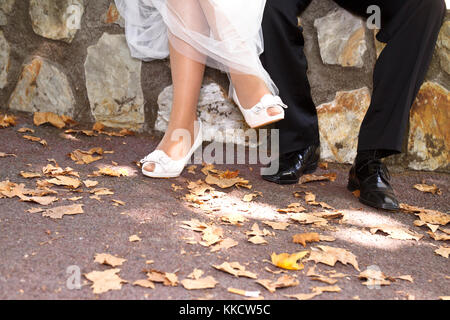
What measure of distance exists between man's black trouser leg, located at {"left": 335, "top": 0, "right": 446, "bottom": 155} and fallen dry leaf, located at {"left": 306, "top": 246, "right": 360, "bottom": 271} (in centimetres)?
64

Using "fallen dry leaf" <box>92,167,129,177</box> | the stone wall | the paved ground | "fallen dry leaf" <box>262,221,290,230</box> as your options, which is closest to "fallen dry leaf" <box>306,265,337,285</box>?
the paved ground

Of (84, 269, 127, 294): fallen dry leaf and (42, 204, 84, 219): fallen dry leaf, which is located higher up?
(42, 204, 84, 219): fallen dry leaf

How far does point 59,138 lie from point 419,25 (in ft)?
5.99

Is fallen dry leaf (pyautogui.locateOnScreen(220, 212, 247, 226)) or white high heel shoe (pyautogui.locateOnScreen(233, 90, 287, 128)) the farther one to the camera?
white high heel shoe (pyautogui.locateOnScreen(233, 90, 287, 128))

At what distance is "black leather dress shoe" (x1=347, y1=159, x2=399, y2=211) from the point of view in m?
2.02

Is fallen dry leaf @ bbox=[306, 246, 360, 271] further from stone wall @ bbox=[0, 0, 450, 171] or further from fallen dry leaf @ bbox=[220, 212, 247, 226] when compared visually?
stone wall @ bbox=[0, 0, 450, 171]

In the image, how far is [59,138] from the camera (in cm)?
256

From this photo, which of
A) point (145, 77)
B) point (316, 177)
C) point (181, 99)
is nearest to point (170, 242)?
point (181, 99)

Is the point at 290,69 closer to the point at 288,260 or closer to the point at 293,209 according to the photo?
the point at 293,209

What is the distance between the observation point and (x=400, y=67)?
79.4 inches

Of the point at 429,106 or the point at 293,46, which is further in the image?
the point at 429,106

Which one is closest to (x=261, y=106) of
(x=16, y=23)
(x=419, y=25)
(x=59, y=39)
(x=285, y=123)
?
(x=285, y=123)

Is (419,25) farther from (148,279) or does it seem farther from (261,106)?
(148,279)

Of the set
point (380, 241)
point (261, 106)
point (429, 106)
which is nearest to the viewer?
point (380, 241)
